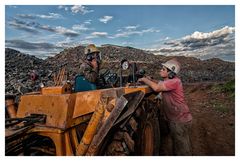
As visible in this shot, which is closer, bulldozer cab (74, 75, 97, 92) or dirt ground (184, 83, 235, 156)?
bulldozer cab (74, 75, 97, 92)

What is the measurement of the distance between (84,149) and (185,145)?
1460 mm

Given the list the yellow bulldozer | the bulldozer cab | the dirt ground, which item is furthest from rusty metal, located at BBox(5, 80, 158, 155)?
the dirt ground

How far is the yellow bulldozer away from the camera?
7.95 ft

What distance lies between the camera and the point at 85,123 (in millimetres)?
2822

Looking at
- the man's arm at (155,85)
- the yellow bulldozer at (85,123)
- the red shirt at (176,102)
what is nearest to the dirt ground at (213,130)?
the red shirt at (176,102)

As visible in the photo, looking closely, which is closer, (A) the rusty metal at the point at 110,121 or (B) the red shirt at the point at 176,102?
(A) the rusty metal at the point at 110,121

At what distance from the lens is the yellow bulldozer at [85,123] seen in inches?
95.3

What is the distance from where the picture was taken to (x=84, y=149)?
250cm

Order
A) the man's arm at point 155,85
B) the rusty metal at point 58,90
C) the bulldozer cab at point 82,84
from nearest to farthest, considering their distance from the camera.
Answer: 1. the rusty metal at point 58,90
2. the man's arm at point 155,85
3. the bulldozer cab at point 82,84

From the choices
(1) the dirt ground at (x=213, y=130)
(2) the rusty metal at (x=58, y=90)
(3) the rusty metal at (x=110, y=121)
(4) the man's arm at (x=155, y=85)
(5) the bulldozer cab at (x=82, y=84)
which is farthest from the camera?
(1) the dirt ground at (x=213, y=130)

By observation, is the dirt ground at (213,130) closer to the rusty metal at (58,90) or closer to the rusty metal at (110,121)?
the rusty metal at (110,121)

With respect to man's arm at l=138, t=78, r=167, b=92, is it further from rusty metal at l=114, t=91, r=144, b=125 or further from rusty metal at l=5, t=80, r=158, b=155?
rusty metal at l=114, t=91, r=144, b=125
